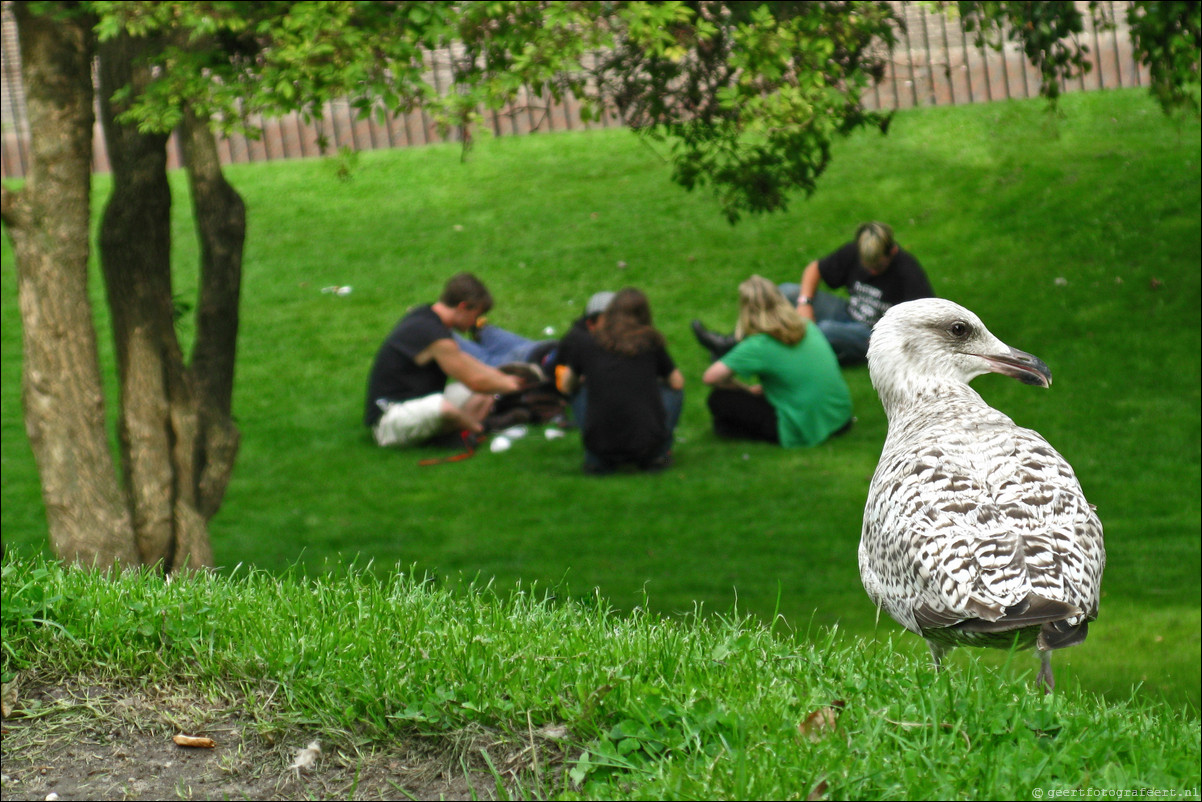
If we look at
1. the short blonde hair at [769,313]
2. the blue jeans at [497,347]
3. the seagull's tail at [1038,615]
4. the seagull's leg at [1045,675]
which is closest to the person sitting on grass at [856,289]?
the short blonde hair at [769,313]

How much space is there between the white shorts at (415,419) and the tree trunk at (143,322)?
4067 millimetres

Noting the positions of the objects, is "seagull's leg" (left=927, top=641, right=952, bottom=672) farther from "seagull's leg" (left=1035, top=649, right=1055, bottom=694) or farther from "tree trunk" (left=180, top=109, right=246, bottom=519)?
"tree trunk" (left=180, top=109, right=246, bottom=519)

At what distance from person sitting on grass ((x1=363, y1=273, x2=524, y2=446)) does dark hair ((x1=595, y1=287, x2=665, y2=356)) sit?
116 cm

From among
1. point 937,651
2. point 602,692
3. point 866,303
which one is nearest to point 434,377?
point 866,303

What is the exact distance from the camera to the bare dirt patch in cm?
284

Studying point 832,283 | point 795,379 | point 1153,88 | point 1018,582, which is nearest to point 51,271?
point 1018,582

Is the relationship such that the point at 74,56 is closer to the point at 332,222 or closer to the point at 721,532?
the point at 721,532

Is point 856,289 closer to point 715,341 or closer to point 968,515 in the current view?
point 715,341

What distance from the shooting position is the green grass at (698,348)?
301 inches

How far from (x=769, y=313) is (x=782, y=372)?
50 cm

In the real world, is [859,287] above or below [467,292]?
below

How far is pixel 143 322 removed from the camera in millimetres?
6430

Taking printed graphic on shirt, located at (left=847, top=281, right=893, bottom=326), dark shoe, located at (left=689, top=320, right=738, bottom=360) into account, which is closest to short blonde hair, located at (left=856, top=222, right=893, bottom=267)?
printed graphic on shirt, located at (left=847, top=281, right=893, bottom=326)

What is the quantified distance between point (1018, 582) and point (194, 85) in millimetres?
3872
